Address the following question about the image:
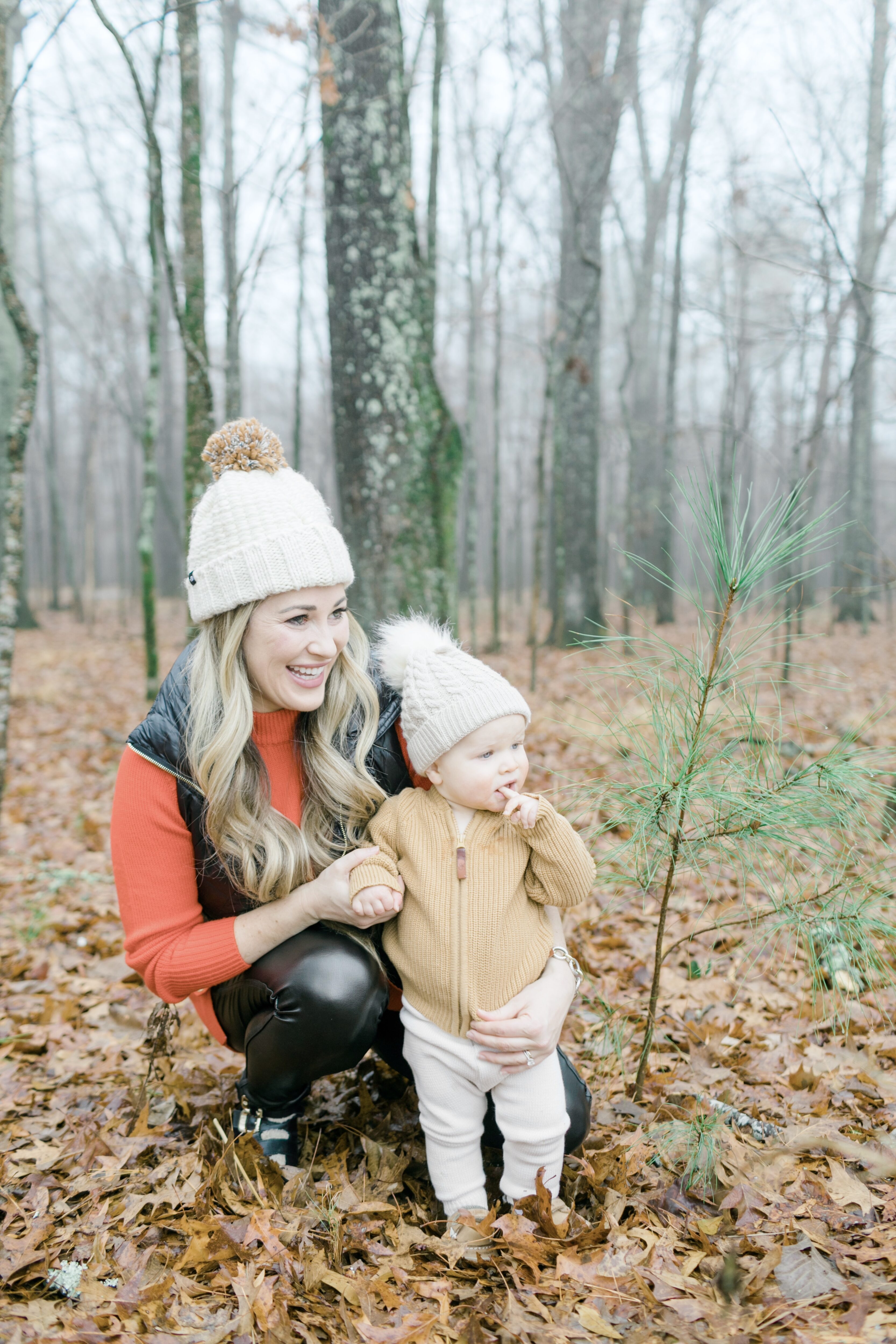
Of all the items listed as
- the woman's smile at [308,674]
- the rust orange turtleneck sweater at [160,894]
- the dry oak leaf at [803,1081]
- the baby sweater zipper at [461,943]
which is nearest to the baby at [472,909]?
the baby sweater zipper at [461,943]

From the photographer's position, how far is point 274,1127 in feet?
6.97

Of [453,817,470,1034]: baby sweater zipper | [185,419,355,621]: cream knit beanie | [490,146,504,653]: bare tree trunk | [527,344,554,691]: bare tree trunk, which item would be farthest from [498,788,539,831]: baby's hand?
[490,146,504,653]: bare tree trunk

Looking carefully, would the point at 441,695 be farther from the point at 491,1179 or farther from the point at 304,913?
the point at 491,1179

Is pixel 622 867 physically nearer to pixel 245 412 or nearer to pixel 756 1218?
pixel 756 1218

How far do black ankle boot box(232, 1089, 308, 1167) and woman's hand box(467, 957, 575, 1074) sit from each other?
2.05 ft

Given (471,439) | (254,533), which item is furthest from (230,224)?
(471,439)

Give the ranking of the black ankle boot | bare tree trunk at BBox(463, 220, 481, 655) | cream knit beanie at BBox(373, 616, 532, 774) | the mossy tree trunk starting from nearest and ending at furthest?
cream knit beanie at BBox(373, 616, 532, 774)
the black ankle boot
the mossy tree trunk
bare tree trunk at BBox(463, 220, 481, 655)

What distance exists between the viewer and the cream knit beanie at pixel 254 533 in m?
1.95

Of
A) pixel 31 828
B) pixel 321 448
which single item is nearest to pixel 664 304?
pixel 321 448

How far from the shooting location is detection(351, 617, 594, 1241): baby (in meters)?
1.85

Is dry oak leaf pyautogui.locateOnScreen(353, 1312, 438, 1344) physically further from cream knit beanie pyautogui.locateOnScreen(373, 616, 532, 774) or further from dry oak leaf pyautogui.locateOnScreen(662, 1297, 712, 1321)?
cream knit beanie pyautogui.locateOnScreen(373, 616, 532, 774)

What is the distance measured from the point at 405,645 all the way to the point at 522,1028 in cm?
95

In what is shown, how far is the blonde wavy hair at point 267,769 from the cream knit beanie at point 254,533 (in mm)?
83

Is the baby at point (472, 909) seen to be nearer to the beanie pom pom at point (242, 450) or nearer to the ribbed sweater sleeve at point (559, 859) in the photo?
the ribbed sweater sleeve at point (559, 859)
